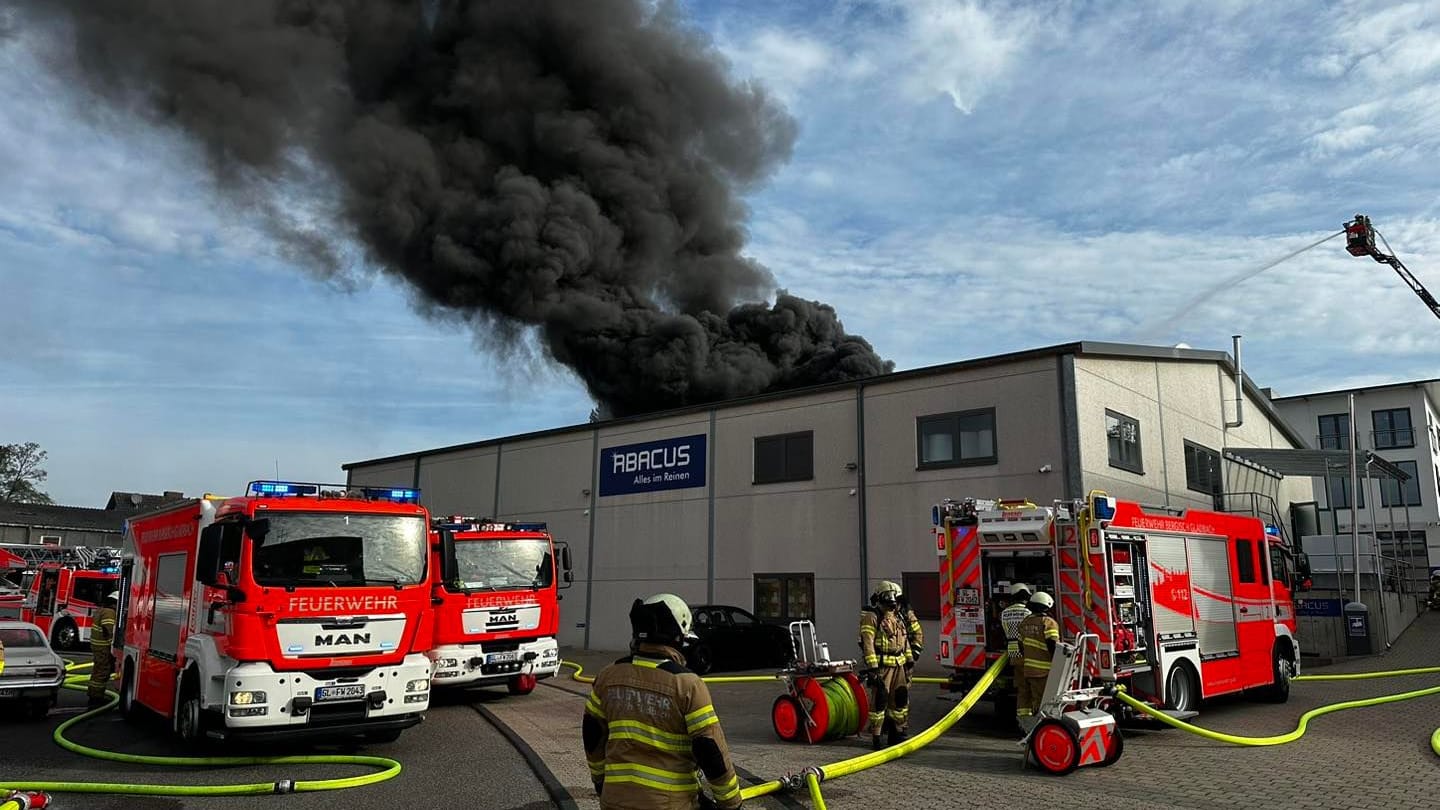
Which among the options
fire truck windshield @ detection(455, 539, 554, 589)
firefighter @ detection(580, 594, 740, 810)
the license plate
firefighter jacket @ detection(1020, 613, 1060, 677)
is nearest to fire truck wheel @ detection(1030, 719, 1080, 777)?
firefighter jacket @ detection(1020, 613, 1060, 677)

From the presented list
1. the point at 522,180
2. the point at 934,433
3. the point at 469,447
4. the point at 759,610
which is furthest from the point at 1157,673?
the point at 522,180

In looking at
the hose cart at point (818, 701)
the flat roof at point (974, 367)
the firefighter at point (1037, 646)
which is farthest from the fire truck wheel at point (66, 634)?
the firefighter at point (1037, 646)

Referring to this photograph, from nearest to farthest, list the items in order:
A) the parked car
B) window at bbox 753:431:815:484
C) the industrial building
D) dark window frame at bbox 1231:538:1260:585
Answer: the parked car
dark window frame at bbox 1231:538:1260:585
the industrial building
window at bbox 753:431:815:484

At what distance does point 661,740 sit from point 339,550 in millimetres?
6259

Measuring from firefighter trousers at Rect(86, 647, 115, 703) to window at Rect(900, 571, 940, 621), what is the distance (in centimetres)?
1151

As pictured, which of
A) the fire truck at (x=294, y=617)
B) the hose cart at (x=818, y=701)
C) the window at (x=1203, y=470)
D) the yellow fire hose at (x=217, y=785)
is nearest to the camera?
the yellow fire hose at (x=217, y=785)

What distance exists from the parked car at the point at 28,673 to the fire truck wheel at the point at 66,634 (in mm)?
12535

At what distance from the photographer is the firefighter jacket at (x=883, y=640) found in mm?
8727

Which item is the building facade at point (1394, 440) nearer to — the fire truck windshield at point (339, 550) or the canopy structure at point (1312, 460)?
the canopy structure at point (1312, 460)

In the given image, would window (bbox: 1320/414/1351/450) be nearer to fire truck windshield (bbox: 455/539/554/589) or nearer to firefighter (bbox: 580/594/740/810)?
fire truck windshield (bbox: 455/539/554/589)

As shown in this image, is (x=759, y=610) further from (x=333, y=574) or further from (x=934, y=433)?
(x=333, y=574)

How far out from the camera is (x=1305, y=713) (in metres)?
10.7

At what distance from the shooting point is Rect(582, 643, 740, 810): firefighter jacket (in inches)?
127

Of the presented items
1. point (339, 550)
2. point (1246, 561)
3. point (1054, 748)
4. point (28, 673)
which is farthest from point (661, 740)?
point (1246, 561)
